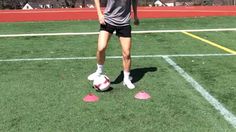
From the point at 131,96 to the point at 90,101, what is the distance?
601 millimetres

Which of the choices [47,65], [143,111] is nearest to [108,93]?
[143,111]

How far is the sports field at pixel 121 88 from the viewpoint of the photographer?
5.09 metres

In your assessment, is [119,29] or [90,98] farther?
[119,29]

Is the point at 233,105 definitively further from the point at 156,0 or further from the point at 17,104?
the point at 156,0

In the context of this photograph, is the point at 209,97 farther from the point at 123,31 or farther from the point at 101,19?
the point at 101,19

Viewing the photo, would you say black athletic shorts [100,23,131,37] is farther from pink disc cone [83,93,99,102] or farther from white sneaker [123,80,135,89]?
pink disc cone [83,93,99,102]

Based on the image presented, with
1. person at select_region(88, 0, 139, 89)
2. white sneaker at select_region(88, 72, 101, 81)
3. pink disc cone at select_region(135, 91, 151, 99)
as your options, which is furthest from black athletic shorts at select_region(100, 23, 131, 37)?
pink disc cone at select_region(135, 91, 151, 99)

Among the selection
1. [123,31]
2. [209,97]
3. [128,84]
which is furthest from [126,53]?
[209,97]

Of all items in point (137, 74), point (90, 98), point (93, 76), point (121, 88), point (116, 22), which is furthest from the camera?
point (137, 74)

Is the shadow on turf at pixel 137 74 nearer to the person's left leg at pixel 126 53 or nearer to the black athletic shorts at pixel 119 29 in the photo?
the person's left leg at pixel 126 53

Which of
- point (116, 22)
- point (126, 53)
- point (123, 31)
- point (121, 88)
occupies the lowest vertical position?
point (121, 88)

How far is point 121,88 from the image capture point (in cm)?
674

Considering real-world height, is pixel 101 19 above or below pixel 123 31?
above

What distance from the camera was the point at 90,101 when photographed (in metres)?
5.97
